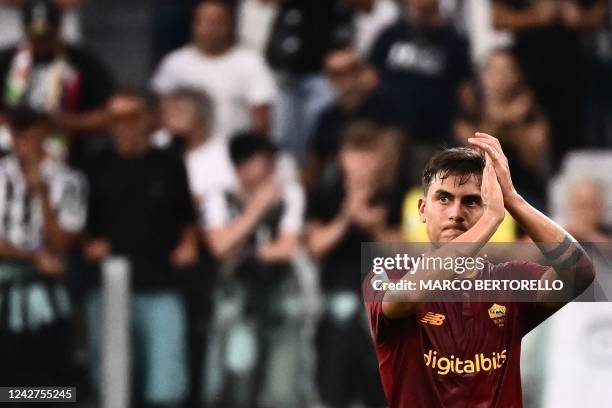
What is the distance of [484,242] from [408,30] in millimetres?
6142

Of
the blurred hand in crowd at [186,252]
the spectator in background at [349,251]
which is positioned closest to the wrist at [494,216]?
the spectator in background at [349,251]

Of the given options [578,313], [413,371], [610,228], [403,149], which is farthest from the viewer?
[403,149]

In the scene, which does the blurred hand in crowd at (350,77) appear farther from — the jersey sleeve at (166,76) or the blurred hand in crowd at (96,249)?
the blurred hand in crowd at (96,249)

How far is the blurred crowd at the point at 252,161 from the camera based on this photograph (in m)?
8.19

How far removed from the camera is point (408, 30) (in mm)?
9430

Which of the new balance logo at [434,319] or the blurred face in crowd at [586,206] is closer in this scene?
the new balance logo at [434,319]

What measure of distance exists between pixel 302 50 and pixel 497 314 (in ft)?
19.2

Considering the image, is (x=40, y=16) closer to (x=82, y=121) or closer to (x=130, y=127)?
(x=82, y=121)

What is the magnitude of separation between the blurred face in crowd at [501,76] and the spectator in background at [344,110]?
67cm

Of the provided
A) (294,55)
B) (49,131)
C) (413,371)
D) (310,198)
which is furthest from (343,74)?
(413,371)

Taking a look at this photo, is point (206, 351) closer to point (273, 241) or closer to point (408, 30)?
point (273, 241)

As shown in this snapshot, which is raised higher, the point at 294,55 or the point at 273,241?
the point at 294,55

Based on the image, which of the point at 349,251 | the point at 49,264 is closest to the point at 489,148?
the point at 349,251

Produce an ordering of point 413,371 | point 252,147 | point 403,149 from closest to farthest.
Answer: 1. point 413,371
2. point 403,149
3. point 252,147
